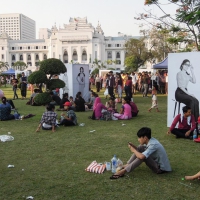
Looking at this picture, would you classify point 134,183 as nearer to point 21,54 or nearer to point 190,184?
point 190,184

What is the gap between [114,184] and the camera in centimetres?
476

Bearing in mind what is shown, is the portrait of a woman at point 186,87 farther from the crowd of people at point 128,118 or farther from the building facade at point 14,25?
the building facade at point 14,25

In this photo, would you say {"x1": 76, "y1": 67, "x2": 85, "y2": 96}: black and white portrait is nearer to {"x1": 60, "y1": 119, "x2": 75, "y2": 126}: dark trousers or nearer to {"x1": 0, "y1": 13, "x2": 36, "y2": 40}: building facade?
{"x1": 60, "y1": 119, "x2": 75, "y2": 126}: dark trousers

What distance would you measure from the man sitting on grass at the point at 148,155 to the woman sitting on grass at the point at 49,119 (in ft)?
13.1

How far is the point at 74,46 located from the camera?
99312 millimetres

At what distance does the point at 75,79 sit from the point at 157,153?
36.5ft

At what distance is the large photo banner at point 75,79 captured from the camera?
15.8 meters

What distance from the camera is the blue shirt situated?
5.00 metres

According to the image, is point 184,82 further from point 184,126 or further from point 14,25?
point 14,25

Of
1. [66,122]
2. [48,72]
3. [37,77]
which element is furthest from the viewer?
[48,72]

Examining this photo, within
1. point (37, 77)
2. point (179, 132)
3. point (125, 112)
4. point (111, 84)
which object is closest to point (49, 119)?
point (125, 112)

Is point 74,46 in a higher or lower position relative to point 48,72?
higher

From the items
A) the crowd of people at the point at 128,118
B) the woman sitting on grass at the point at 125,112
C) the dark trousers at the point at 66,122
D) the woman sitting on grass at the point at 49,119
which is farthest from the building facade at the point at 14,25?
the woman sitting on grass at the point at 49,119

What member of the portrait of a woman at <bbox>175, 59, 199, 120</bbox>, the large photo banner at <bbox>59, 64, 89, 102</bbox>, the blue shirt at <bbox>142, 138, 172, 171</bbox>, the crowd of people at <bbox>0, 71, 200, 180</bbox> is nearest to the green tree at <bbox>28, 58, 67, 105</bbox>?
the crowd of people at <bbox>0, 71, 200, 180</bbox>
